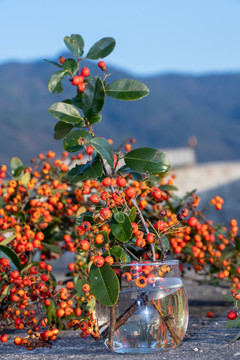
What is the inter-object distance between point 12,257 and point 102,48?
3.24ft

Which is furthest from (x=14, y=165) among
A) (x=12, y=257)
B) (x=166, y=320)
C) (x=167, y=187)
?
(x=166, y=320)

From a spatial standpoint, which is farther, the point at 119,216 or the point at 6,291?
the point at 6,291

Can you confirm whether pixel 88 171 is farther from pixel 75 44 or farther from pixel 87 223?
pixel 75 44

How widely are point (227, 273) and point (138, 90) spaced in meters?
1.22

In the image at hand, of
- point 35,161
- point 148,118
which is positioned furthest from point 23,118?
point 35,161

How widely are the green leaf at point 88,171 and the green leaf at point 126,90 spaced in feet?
0.89

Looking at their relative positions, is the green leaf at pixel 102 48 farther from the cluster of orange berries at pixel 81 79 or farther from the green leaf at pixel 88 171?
the green leaf at pixel 88 171

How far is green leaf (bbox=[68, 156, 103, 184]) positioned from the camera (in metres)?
1.82

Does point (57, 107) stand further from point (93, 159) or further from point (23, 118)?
point (23, 118)

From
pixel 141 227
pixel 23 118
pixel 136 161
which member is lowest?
pixel 141 227

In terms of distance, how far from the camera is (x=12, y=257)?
2039 millimetres

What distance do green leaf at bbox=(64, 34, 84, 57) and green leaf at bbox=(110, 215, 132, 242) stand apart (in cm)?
74

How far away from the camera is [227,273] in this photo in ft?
8.23

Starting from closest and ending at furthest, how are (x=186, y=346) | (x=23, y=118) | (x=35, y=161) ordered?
(x=186, y=346) → (x=35, y=161) → (x=23, y=118)
